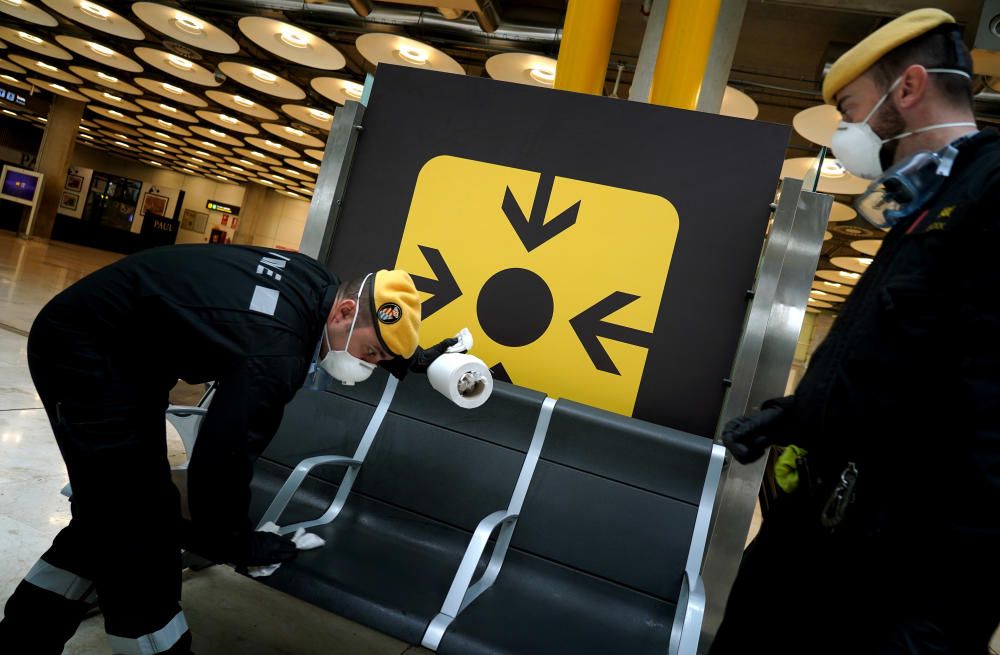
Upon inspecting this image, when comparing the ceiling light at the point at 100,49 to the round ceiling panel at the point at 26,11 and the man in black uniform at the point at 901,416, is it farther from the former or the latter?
the man in black uniform at the point at 901,416

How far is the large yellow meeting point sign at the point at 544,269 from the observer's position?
2.55 metres

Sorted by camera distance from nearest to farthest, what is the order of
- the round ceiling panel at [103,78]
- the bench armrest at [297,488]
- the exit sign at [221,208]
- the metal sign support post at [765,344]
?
1. the bench armrest at [297,488]
2. the metal sign support post at [765,344]
3. the round ceiling panel at [103,78]
4. the exit sign at [221,208]

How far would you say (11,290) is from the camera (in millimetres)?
7930

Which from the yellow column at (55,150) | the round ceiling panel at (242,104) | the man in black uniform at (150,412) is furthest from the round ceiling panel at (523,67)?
the yellow column at (55,150)

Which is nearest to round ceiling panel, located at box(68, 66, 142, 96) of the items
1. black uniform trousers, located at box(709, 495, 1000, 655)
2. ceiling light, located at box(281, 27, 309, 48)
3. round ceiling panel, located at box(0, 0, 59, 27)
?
round ceiling panel, located at box(0, 0, 59, 27)

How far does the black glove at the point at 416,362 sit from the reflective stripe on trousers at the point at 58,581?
100cm

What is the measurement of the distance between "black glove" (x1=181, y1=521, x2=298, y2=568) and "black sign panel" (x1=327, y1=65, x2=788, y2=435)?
3.99ft

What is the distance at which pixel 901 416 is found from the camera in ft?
3.73

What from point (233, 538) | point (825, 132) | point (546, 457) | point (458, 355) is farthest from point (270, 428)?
point (825, 132)

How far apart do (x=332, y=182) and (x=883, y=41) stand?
2.21 meters

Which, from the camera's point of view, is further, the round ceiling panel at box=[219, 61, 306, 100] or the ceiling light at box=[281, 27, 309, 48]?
the round ceiling panel at box=[219, 61, 306, 100]

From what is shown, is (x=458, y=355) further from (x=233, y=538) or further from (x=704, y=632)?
(x=704, y=632)

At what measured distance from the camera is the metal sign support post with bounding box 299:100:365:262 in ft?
9.52

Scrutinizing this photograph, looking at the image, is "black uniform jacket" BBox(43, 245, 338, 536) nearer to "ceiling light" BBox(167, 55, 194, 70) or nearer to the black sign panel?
the black sign panel
